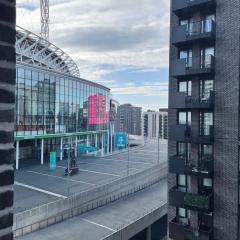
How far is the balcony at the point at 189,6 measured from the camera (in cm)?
1780

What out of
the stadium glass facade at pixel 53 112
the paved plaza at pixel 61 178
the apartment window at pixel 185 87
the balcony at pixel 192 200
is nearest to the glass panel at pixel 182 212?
the balcony at pixel 192 200

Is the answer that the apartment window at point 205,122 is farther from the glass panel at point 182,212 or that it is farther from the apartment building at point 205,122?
the glass panel at point 182,212

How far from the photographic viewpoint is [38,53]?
6066 cm

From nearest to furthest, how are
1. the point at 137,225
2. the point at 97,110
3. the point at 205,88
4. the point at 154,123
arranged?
the point at 205,88, the point at 137,225, the point at 97,110, the point at 154,123

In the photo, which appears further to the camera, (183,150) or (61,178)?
(61,178)

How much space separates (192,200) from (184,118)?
5.16m

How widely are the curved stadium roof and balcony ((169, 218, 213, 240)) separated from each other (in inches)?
1561

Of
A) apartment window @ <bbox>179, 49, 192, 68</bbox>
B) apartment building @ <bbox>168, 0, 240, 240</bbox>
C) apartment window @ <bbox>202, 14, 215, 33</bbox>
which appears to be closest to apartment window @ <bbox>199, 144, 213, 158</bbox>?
apartment building @ <bbox>168, 0, 240, 240</bbox>

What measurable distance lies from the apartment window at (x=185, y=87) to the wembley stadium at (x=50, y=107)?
26.0 m

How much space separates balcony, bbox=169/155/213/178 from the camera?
1736 centimetres

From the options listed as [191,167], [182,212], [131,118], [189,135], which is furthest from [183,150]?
[131,118]

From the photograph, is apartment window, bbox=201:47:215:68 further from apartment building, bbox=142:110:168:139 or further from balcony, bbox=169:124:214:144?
apartment building, bbox=142:110:168:139

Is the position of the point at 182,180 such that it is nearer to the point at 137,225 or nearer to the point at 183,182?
the point at 183,182

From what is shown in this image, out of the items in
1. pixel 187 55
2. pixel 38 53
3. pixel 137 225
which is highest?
pixel 38 53
